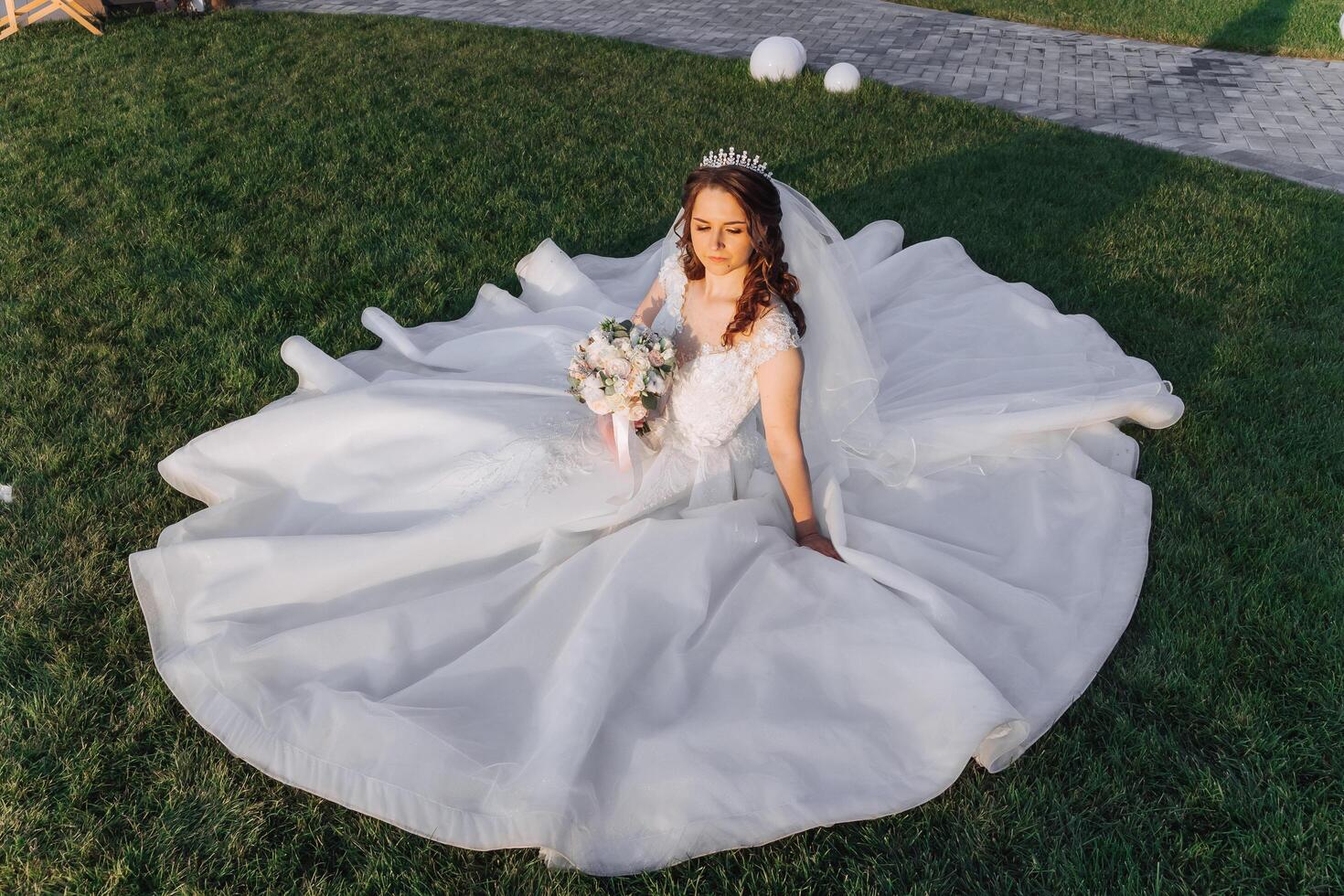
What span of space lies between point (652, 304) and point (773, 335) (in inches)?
34.3

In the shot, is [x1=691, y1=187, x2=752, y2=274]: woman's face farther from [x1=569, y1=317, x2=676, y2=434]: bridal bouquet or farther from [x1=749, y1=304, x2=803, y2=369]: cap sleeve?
[x1=569, y1=317, x2=676, y2=434]: bridal bouquet

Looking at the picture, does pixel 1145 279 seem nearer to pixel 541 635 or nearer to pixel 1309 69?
pixel 541 635

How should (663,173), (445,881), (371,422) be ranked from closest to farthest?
(445,881) < (371,422) < (663,173)

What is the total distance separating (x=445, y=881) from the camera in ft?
10.1

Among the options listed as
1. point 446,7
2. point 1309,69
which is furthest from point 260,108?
point 1309,69

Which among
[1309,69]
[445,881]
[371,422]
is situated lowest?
[1309,69]

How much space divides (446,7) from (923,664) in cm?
1255

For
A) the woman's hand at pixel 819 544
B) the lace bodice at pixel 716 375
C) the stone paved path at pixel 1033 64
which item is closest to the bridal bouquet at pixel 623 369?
the lace bodice at pixel 716 375

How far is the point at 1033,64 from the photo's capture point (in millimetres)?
11555

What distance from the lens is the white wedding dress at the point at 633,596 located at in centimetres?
315

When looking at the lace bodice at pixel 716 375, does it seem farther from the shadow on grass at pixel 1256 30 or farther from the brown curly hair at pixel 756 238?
the shadow on grass at pixel 1256 30

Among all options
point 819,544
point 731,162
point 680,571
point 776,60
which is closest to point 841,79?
point 776,60

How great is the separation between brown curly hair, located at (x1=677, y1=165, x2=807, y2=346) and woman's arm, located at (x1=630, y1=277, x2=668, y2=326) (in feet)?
1.45

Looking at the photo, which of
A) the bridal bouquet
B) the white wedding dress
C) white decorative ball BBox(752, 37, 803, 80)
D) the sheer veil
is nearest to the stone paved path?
white decorative ball BBox(752, 37, 803, 80)
